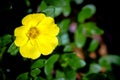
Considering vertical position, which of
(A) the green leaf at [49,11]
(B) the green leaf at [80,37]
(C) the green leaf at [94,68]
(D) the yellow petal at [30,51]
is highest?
(A) the green leaf at [49,11]

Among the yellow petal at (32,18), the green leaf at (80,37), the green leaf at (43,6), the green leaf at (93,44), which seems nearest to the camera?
the yellow petal at (32,18)

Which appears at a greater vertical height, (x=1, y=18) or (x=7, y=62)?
(x=1, y=18)

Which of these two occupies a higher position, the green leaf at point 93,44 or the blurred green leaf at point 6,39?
the blurred green leaf at point 6,39

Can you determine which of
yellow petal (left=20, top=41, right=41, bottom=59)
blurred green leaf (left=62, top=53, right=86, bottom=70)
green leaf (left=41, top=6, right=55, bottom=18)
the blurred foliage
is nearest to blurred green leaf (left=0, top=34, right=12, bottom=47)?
the blurred foliage

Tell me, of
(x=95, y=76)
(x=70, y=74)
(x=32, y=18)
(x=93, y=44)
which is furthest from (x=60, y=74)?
(x=32, y=18)

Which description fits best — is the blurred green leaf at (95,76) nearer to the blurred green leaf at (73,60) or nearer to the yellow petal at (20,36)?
the blurred green leaf at (73,60)

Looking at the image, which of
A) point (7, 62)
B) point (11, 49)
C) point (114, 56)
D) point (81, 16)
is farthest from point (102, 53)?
point (11, 49)

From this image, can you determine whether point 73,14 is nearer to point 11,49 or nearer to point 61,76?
point 61,76

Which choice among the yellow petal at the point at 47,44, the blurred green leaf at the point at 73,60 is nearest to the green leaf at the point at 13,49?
the yellow petal at the point at 47,44
